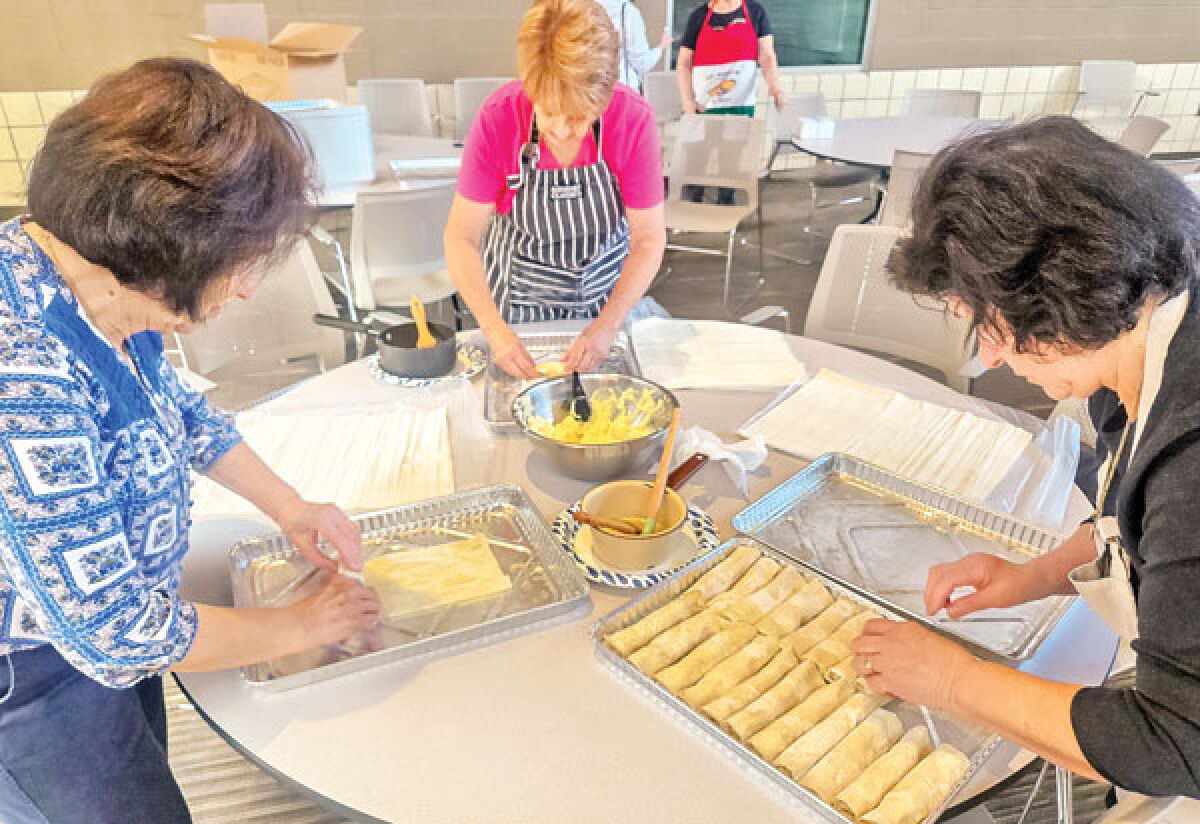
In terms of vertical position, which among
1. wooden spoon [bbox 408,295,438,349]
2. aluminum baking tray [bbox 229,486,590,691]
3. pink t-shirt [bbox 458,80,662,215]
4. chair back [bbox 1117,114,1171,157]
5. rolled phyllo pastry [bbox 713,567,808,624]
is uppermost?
pink t-shirt [bbox 458,80,662,215]

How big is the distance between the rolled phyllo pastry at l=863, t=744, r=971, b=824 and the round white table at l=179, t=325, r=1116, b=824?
3cm

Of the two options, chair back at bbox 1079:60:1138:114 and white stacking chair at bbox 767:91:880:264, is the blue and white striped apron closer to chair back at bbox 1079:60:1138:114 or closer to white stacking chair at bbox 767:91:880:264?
white stacking chair at bbox 767:91:880:264

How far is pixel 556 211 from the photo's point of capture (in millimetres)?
2043

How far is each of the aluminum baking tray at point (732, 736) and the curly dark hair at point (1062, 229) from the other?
452mm

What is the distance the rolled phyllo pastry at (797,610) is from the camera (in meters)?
1.08

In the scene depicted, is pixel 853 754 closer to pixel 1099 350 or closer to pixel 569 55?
pixel 1099 350

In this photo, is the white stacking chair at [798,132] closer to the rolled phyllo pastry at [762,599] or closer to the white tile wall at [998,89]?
the white tile wall at [998,89]

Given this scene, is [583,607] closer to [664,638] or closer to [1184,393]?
[664,638]

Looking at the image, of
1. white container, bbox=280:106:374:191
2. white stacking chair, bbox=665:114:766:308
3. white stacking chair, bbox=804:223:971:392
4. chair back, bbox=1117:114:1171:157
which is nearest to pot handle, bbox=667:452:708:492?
white stacking chair, bbox=804:223:971:392

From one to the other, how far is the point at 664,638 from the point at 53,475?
2.32 feet

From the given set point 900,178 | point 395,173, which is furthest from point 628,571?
point 395,173

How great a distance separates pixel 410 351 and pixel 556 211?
1.84 ft

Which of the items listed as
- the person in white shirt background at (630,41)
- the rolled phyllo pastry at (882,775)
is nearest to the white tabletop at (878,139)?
the person in white shirt background at (630,41)

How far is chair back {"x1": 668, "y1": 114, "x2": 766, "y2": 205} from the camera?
4.10 meters
